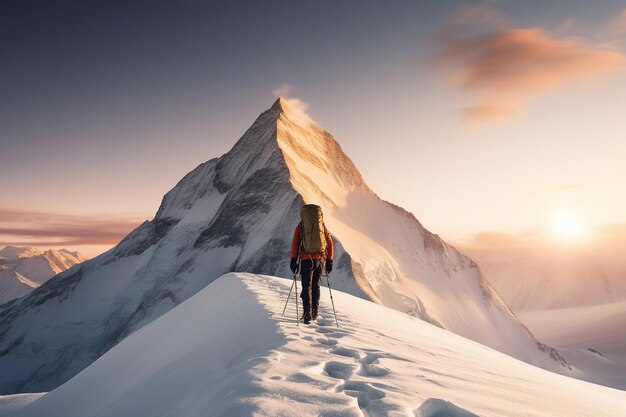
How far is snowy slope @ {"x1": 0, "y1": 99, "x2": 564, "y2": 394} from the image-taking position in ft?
191

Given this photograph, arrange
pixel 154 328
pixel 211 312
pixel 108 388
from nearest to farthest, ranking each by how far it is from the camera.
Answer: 1. pixel 108 388
2. pixel 211 312
3. pixel 154 328

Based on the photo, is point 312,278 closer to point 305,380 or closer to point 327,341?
point 327,341

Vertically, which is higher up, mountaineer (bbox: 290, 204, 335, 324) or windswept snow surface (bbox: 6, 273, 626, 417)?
mountaineer (bbox: 290, 204, 335, 324)

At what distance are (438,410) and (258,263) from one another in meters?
47.6

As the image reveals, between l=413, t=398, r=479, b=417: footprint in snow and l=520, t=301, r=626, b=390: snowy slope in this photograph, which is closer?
Result: l=413, t=398, r=479, b=417: footprint in snow

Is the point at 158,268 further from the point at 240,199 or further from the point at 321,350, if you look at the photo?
the point at 321,350

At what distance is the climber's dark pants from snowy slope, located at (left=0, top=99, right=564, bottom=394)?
113 ft

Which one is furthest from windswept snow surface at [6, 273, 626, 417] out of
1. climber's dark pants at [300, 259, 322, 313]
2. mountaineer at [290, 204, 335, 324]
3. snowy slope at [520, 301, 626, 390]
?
snowy slope at [520, 301, 626, 390]

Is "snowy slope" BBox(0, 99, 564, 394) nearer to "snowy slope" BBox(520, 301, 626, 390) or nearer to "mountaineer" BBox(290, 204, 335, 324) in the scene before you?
"snowy slope" BBox(520, 301, 626, 390)

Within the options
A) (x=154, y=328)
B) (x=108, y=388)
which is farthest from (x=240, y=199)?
(x=108, y=388)

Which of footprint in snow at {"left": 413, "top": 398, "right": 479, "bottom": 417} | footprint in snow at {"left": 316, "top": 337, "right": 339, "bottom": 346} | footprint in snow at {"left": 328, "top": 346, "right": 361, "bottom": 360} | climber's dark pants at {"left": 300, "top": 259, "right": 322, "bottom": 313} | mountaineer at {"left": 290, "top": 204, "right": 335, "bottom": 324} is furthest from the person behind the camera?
mountaineer at {"left": 290, "top": 204, "right": 335, "bottom": 324}

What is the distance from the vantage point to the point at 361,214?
72.9 meters

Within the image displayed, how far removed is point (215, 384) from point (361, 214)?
68325 millimetres

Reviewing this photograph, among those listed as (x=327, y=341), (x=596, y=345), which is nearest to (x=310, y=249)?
(x=327, y=341)
